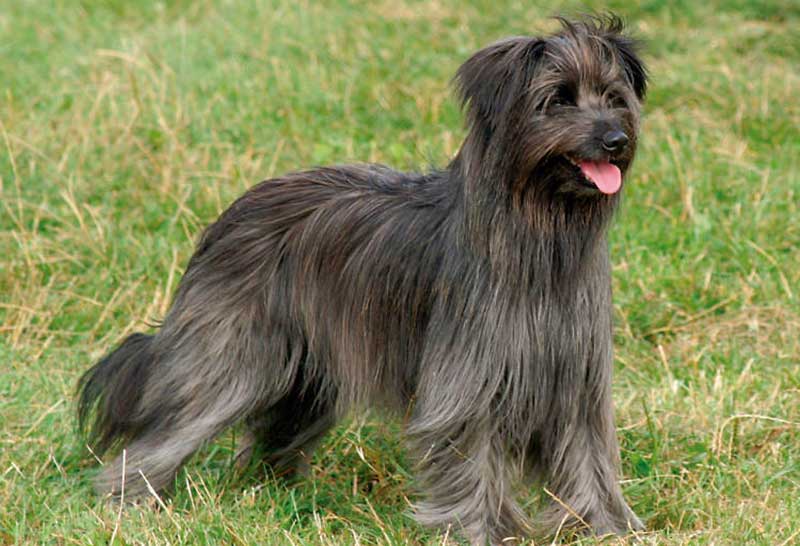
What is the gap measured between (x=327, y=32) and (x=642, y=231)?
379 centimetres

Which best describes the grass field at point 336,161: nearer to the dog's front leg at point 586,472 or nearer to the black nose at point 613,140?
the dog's front leg at point 586,472

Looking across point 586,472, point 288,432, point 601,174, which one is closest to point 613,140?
point 601,174

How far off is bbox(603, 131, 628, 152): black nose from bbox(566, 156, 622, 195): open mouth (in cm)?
6

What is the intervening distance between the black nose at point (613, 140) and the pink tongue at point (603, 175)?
0.06 m

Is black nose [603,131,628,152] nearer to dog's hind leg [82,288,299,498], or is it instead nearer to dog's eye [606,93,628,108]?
dog's eye [606,93,628,108]

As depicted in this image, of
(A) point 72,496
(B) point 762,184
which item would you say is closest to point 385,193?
(A) point 72,496

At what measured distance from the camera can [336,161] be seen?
8.84 meters

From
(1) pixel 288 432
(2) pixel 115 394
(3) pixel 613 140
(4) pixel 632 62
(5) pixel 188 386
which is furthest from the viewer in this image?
(1) pixel 288 432

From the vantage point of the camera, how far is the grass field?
5438 millimetres

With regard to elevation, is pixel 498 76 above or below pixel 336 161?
above

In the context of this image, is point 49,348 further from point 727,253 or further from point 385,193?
point 727,253

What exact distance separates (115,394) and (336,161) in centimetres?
343

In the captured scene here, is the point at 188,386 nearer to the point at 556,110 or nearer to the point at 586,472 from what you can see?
the point at 586,472

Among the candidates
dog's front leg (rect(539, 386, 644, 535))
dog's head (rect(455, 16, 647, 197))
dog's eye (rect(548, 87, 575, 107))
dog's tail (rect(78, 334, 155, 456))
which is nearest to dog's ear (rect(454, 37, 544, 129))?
dog's head (rect(455, 16, 647, 197))
